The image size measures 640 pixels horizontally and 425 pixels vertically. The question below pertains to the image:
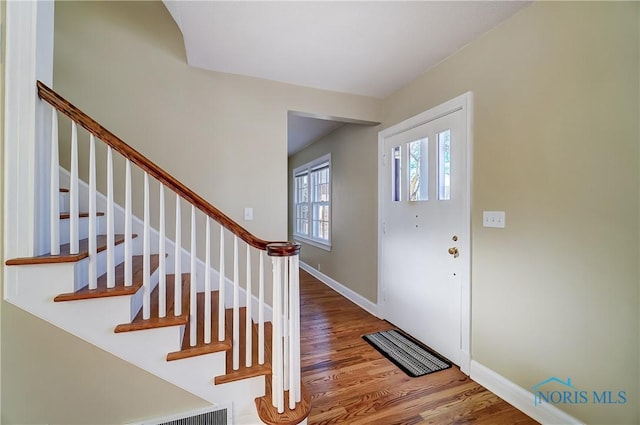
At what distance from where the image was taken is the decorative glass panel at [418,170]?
2.40m

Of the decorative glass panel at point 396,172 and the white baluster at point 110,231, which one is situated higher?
the decorative glass panel at point 396,172

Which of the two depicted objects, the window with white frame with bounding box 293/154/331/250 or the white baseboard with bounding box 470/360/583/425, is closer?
the white baseboard with bounding box 470/360/583/425

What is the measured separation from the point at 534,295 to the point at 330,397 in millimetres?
1407

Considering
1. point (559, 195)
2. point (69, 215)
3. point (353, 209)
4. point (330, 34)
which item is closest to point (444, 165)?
point (559, 195)

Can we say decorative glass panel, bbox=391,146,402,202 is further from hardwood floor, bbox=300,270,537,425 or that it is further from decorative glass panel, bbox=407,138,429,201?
hardwood floor, bbox=300,270,537,425

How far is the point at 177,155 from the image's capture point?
2324 mm

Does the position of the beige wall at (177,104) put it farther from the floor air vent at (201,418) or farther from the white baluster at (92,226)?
the floor air vent at (201,418)

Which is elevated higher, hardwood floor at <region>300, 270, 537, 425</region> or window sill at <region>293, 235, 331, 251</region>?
window sill at <region>293, 235, 331, 251</region>

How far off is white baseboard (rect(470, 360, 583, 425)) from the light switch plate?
0.99 m

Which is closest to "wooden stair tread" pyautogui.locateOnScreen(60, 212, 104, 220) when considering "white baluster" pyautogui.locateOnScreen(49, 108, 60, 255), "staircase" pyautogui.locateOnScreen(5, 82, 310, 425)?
"staircase" pyautogui.locateOnScreen(5, 82, 310, 425)

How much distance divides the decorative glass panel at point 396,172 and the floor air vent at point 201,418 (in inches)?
86.4

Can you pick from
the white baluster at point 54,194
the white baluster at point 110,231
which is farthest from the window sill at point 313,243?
the white baluster at point 54,194

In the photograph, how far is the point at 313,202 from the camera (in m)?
5.06

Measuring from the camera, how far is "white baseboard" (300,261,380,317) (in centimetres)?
315
